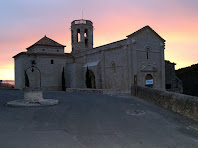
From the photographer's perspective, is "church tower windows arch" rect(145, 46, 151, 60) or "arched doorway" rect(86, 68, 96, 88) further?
"arched doorway" rect(86, 68, 96, 88)

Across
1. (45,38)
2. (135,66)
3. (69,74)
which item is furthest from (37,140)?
(45,38)

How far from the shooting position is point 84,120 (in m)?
7.42

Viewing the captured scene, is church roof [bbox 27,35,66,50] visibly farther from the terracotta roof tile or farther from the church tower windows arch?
the church tower windows arch

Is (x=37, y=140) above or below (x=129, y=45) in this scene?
below

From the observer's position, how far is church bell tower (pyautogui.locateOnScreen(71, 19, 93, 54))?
1347 inches

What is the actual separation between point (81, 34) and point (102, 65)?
1089 cm

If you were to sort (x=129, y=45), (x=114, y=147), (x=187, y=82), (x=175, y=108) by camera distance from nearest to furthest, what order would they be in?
1. (x=114, y=147)
2. (x=175, y=108)
3. (x=129, y=45)
4. (x=187, y=82)

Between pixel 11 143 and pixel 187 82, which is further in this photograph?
pixel 187 82

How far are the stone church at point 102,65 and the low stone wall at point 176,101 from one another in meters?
10.2

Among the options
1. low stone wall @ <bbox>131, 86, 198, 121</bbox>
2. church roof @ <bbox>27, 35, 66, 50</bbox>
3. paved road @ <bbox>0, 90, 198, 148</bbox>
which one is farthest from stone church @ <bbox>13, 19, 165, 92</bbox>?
paved road @ <bbox>0, 90, 198, 148</bbox>

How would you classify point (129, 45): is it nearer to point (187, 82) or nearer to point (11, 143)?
point (11, 143)

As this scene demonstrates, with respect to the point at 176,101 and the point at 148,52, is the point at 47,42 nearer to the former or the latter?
the point at 148,52

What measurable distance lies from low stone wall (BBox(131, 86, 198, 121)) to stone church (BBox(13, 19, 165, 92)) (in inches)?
401

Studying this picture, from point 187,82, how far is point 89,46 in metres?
24.4
